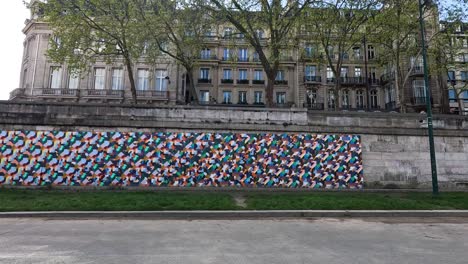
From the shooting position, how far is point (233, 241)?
20.2 ft

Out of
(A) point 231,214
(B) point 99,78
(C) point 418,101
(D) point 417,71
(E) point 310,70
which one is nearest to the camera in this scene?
(A) point 231,214

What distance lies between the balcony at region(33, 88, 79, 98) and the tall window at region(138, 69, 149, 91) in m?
7.40

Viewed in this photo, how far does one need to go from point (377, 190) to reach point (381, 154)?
6.23ft

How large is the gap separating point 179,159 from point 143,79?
81.4 ft

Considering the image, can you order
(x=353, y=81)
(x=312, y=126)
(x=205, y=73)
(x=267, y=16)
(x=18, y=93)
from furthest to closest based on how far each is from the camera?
(x=205, y=73) → (x=353, y=81) → (x=18, y=93) → (x=267, y=16) → (x=312, y=126)

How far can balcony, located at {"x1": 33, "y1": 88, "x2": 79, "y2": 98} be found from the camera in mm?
33656

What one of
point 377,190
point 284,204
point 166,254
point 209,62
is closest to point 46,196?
point 166,254

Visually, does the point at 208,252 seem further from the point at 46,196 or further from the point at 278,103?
the point at 278,103

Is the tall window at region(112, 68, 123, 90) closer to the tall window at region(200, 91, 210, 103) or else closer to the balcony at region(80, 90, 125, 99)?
the balcony at region(80, 90, 125, 99)

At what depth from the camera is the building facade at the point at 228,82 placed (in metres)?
34.1

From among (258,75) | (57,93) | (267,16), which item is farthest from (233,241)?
(258,75)

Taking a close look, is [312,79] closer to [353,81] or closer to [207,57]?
[353,81]

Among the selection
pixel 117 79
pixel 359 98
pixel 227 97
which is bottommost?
pixel 359 98

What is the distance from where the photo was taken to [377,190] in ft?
44.9
